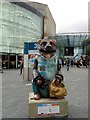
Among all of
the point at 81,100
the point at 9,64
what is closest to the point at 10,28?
the point at 9,64

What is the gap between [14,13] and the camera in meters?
40.7

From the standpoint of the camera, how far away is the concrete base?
249 inches

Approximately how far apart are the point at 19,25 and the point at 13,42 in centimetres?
295

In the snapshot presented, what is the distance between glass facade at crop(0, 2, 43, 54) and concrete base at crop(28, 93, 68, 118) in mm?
31610

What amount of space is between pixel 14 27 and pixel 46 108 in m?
35.5

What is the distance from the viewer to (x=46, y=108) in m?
6.36

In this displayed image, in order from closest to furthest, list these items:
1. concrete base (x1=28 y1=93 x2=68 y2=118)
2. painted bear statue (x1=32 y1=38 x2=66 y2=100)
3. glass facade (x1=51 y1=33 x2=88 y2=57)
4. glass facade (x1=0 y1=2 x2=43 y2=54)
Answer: concrete base (x1=28 y1=93 x2=68 y2=118), painted bear statue (x1=32 y1=38 x2=66 y2=100), glass facade (x1=0 y1=2 x2=43 y2=54), glass facade (x1=51 y1=33 x2=88 y2=57)

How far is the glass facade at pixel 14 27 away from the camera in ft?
126

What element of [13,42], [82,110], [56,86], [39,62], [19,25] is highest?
[19,25]

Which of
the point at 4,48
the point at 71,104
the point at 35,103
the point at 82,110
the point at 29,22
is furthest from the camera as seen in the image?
the point at 29,22

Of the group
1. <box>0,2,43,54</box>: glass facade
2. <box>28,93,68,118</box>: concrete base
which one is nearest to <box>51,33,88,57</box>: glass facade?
<box>0,2,43,54</box>: glass facade

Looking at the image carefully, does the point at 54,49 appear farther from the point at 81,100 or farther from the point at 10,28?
the point at 10,28

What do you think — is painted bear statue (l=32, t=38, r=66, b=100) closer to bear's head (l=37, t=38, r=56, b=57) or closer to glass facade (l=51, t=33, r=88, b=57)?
bear's head (l=37, t=38, r=56, b=57)

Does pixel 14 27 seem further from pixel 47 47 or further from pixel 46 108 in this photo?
pixel 46 108
